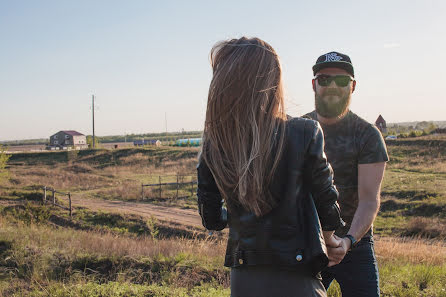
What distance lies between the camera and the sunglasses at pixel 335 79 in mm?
2803

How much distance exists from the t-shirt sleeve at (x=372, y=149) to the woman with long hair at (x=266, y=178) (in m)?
0.96

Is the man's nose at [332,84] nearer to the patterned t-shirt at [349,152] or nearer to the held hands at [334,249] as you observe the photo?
the patterned t-shirt at [349,152]

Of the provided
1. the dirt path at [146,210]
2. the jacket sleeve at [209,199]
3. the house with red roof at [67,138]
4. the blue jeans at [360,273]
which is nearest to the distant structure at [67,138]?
the house with red roof at [67,138]

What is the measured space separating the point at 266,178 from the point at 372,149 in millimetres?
1211

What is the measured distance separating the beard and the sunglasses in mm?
73

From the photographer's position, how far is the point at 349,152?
275 cm

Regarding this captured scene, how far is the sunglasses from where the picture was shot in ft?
9.20

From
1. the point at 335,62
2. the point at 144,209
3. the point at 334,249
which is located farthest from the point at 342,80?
the point at 144,209

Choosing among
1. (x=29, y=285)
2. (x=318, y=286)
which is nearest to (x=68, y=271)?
(x=29, y=285)

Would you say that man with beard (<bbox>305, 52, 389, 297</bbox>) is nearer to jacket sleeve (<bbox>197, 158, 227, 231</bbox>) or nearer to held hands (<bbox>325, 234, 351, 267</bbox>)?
held hands (<bbox>325, 234, 351, 267</bbox>)

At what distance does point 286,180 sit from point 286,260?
338mm

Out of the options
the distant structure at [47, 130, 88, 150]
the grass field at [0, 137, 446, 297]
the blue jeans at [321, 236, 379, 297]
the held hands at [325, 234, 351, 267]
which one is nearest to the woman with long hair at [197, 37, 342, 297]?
the held hands at [325, 234, 351, 267]

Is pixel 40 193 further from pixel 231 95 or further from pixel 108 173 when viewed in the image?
pixel 231 95

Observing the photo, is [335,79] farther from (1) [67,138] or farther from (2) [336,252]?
(1) [67,138]
